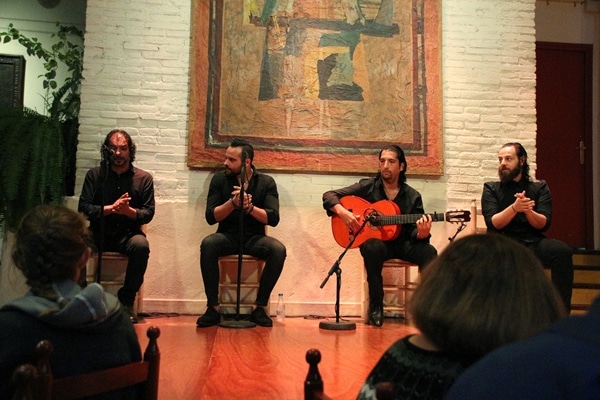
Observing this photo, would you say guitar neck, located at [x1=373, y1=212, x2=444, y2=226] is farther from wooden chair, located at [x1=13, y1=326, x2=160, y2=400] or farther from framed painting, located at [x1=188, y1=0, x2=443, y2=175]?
wooden chair, located at [x1=13, y1=326, x2=160, y2=400]

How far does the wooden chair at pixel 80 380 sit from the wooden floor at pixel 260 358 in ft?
2.86

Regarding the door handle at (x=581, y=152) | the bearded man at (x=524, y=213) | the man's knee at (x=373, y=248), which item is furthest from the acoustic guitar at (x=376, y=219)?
the door handle at (x=581, y=152)

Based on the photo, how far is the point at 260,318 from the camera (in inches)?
170

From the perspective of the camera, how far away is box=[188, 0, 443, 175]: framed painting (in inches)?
207

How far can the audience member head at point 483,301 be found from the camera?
35.3 inches

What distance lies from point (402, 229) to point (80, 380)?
12.2 feet

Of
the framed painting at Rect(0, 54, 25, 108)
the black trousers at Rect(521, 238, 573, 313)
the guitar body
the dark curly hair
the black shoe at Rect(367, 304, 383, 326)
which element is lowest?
the black shoe at Rect(367, 304, 383, 326)

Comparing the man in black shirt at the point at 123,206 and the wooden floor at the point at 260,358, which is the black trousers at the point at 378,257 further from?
the man in black shirt at the point at 123,206

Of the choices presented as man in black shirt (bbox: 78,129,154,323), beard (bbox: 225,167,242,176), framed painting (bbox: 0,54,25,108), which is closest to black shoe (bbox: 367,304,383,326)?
beard (bbox: 225,167,242,176)

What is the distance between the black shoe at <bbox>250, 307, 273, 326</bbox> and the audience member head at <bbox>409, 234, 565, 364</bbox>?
11.1ft

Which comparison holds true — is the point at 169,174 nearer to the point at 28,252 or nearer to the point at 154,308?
the point at 154,308

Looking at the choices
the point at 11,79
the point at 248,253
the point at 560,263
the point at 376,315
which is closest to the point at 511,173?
the point at 560,263

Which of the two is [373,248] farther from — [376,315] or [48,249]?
[48,249]

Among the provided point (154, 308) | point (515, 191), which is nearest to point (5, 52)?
point (154, 308)
